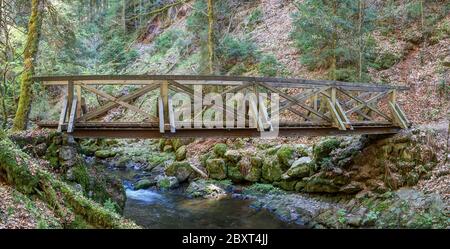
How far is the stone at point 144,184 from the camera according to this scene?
46.5ft

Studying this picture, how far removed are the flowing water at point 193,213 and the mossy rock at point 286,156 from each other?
2.20 meters

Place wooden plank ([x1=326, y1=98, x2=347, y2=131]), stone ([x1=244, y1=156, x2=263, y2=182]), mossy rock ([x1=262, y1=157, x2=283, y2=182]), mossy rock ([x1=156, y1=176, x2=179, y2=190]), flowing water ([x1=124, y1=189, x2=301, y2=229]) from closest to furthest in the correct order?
wooden plank ([x1=326, y1=98, x2=347, y2=131])
flowing water ([x1=124, y1=189, x2=301, y2=229])
mossy rock ([x1=262, y1=157, x2=283, y2=182])
stone ([x1=244, y1=156, x2=263, y2=182])
mossy rock ([x1=156, y1=176, x2=179, y2=190])

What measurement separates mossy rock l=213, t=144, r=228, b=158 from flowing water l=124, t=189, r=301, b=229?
8.97ft

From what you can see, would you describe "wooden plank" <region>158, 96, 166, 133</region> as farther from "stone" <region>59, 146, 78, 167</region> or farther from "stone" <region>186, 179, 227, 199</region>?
"stone" <region>186, 179, 227, 199</region>

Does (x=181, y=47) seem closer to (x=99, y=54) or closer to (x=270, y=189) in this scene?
(x=99, y=54)

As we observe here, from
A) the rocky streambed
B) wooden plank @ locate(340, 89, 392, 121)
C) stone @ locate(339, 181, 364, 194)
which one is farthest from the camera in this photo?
stone @ locate(339, 181, 364, 194)

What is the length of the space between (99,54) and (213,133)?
939 inches

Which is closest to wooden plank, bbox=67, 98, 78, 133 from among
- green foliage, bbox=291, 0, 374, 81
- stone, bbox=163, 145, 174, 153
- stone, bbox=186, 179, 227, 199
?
stone, bbox=186, 179, 227, 199

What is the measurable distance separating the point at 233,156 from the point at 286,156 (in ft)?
7.11

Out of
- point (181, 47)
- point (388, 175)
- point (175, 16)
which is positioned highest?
point (175, 16)

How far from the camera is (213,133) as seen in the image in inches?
379

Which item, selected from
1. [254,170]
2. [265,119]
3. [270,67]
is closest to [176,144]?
[254,170]

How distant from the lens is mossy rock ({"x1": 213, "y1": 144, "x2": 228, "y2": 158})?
15.3m

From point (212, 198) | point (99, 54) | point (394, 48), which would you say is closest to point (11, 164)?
point (212, 198)
